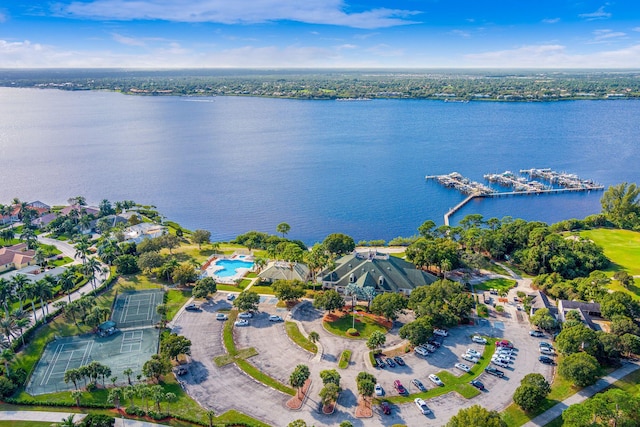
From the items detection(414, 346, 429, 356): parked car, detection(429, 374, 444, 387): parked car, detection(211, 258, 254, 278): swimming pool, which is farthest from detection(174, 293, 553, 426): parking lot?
detection(211, 258, 254, 278): swimming pool

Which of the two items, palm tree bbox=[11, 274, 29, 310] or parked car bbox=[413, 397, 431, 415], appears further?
palm tree bbox=[11, 274, 29, 310]

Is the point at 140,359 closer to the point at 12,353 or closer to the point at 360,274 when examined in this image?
the point at 12,353

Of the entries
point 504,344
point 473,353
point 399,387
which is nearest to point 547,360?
point 504,344

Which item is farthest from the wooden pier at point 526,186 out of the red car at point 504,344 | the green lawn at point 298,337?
the green lawn at point 298,337

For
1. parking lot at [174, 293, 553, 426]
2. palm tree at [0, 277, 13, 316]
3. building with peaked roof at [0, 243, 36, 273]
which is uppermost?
palm tree at [0, 277, 13, 316]

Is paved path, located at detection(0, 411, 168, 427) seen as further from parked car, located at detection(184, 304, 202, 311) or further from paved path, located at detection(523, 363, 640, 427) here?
paved path, located at detection(523, 363, 640, 427)
